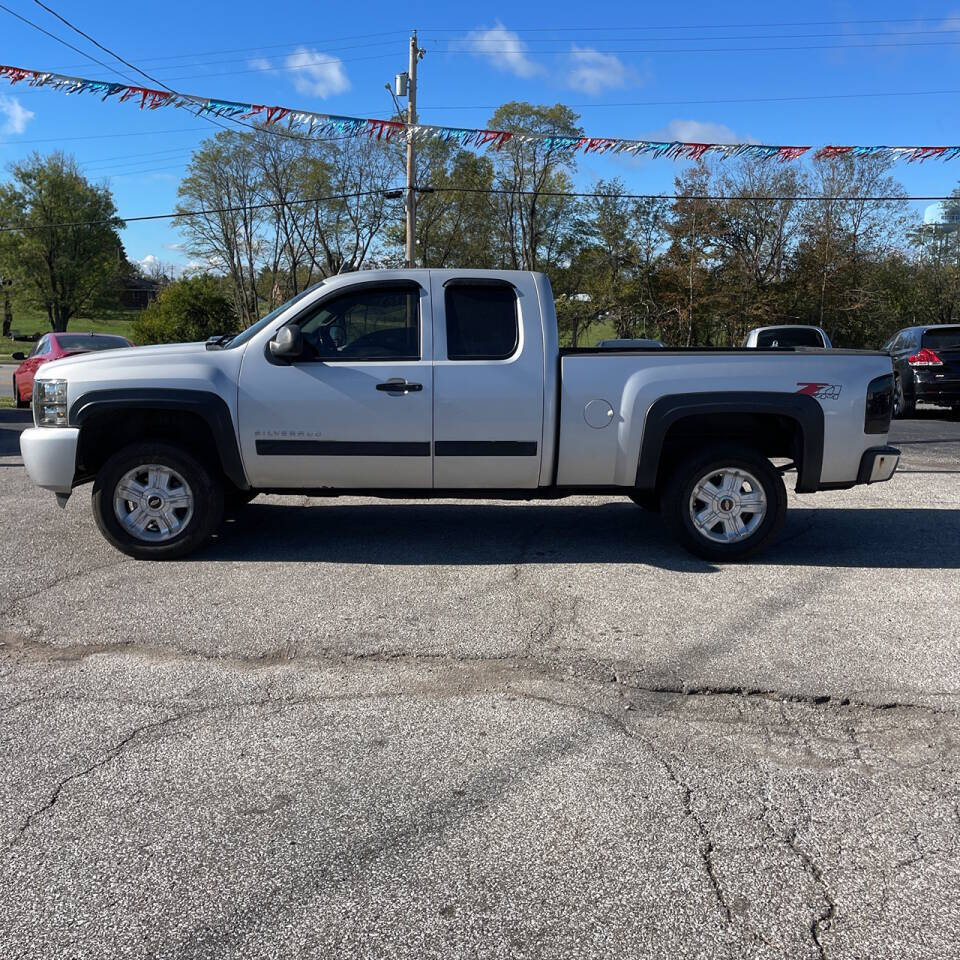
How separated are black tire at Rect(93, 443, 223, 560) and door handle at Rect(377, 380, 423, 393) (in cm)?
137

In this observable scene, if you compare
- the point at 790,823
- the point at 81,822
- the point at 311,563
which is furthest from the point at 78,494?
the point at 790,823

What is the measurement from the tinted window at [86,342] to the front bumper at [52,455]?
930 cm

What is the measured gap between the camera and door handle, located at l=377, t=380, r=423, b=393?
6047 millimetres

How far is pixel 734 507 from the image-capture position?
6215 millimetres

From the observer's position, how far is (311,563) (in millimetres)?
6105

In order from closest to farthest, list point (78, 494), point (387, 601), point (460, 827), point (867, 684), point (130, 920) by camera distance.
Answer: point (130, 920)
point (460, 827)
point (867, 684)
point (387, 601)
point (78, 494)

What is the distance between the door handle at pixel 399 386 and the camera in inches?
238

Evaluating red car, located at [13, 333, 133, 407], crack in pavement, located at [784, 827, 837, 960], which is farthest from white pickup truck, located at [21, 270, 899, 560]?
red car, located at [13, 333, 133, 407]

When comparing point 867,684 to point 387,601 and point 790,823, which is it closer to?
point 790,823

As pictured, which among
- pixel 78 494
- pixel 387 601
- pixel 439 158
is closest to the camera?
pixel 387 601

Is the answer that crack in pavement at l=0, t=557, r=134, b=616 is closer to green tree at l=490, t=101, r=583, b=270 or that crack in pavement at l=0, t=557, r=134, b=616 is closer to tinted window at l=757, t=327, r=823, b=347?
tinted window at l=757, t=327, r=823, b=347

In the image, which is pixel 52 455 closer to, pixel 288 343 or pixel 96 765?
pixel 288 343

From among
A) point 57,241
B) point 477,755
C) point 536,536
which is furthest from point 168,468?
point 57,241

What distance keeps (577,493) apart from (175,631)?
2.92m
